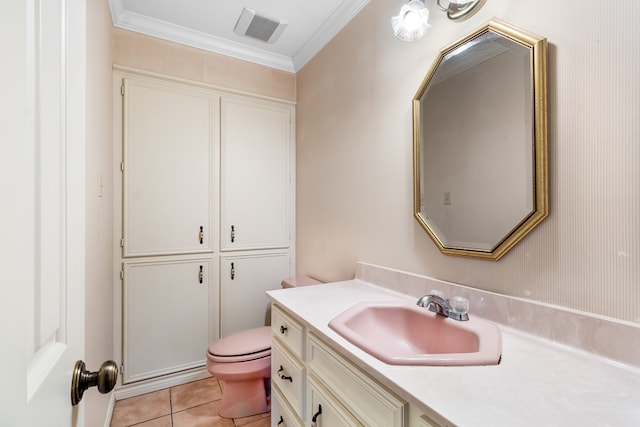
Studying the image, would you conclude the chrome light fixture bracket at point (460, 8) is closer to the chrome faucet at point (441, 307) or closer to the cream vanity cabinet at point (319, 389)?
the chrome faucet at point (441, 307)

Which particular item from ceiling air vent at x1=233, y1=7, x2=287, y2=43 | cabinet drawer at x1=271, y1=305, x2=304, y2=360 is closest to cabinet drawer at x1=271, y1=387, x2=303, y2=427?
cabinet drawer at x1=271, y1=305, x2=304, y2=360

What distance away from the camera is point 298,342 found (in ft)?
3.97

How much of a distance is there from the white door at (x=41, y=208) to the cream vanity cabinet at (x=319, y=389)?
0.66 m

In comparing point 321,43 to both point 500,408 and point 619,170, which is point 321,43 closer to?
point 619,170

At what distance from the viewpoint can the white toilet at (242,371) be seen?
1.69 m

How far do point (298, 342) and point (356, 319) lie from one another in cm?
26

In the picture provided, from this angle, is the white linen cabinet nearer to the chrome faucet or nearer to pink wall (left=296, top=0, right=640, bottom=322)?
pink wall (left=296, top=0, right=640, bottom=322)

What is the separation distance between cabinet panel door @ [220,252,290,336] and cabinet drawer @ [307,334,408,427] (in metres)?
1.34

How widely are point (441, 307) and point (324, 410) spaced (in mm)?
557

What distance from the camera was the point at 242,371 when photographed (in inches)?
66.1

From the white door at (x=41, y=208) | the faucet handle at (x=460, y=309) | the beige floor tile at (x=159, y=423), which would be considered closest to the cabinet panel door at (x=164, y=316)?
the beige floor tile at (x=159, y=423)

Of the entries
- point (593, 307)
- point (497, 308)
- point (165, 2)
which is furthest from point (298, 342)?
point (165, 2)

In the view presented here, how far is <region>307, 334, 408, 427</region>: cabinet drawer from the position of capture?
750 millimetres

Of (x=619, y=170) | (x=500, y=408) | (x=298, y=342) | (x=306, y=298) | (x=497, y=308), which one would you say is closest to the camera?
(x=500, y=408)
